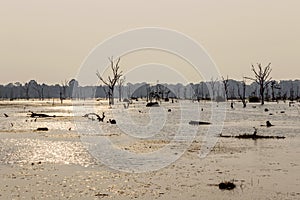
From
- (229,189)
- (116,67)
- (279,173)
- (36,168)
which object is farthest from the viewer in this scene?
(116,67)

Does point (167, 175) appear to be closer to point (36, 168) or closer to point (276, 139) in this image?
point (36, 168)

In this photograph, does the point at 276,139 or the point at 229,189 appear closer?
the point at 229,189

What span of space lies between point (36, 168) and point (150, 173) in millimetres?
6097

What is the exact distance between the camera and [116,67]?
13900 cm

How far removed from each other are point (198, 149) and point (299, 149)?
684 centimetres

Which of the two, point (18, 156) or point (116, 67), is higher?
point (116, 67)

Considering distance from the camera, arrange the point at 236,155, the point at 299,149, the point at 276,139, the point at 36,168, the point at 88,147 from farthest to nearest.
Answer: the point at 276,139 < the point at 88,147 < the point at 299,149 < the point at 236,155 < the point at 36,168

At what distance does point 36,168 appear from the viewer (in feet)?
86.5

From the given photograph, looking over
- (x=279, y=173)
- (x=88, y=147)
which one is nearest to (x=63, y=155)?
(x=88, y=147)

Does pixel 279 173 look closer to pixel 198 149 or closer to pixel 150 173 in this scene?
pixel 150 173

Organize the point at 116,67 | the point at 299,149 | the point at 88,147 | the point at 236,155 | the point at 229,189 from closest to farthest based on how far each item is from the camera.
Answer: the point at 229,189 → the point at 236,155 → the point at 299,149 → the point at 88,147 → the point at 116,67

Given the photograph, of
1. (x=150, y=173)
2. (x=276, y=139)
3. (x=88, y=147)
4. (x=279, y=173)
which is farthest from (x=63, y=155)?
(x=276, y=139)

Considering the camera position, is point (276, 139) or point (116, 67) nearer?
point (276, 139)

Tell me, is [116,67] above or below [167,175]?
above
